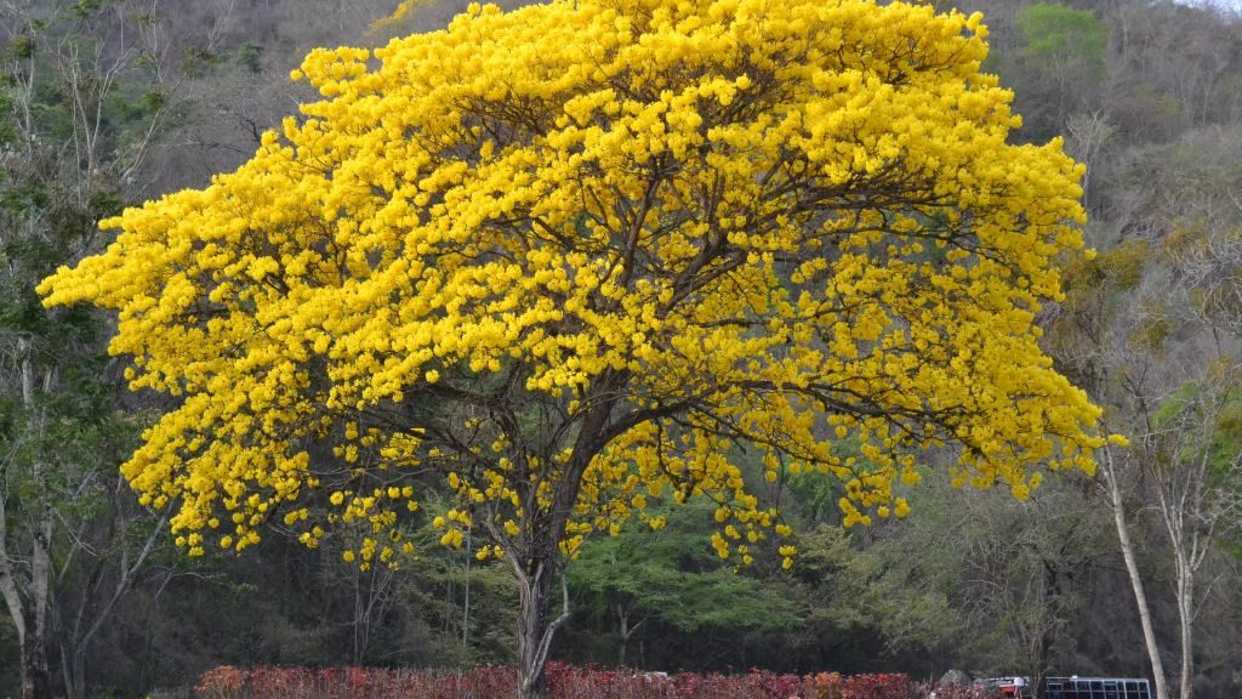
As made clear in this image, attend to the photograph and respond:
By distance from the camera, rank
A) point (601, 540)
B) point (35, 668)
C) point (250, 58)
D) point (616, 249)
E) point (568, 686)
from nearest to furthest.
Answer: point (616, 249)
point (568, 686)
point (35, 668)
point (601, 540)
point (250, 58)

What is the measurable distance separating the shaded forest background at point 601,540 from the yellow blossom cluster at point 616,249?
4.17m

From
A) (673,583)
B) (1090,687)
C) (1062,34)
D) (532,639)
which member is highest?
(1062,34)

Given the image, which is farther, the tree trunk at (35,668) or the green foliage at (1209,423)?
the green foliage at (1209,423)

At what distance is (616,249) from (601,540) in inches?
879

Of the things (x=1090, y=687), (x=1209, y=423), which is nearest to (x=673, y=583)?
(x=1090, y=687)

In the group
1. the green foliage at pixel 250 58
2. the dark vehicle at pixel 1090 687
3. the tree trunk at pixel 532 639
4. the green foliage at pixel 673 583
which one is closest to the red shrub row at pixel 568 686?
the tree trunk at pixel 532 639

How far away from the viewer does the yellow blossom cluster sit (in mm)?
10211

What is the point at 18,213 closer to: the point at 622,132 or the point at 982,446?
the point at 622,132

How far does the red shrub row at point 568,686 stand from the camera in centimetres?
1387

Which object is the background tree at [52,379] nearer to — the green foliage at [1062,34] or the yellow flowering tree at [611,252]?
the yellow flowering tree at [611,252]

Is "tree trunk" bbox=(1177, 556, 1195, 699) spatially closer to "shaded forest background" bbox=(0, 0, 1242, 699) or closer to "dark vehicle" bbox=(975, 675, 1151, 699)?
"shaded forest background" bbox=(0, 0, 1242, 699)

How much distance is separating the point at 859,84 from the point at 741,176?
120 centimetres

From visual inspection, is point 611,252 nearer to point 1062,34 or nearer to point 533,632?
point 533,632

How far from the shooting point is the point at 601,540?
108ft
